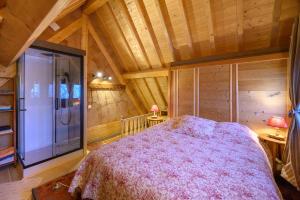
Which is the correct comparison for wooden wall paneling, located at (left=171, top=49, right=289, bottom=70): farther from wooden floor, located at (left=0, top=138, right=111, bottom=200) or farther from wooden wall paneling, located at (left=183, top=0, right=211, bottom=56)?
wooden floor, located at (left=0, top=138, right=111, bottom=200)

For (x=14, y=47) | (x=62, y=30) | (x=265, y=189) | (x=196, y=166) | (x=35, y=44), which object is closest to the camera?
(x=265, y=189)

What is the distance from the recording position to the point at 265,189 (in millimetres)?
1123

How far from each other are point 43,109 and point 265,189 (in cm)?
385

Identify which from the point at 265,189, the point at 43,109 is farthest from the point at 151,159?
the point at 43,109

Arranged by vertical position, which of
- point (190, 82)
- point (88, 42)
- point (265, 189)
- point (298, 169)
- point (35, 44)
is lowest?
point (298, 169)

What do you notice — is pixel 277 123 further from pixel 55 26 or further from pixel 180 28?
pixel 55 26

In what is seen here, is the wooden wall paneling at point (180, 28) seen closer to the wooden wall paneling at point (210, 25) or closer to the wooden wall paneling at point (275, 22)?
the wooden wall paneling at point (210, 25)

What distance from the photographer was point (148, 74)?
4.13 metres

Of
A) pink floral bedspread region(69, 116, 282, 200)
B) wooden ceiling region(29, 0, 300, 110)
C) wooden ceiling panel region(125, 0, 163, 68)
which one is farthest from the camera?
wooden ceiling panel region(125, 0, 163, 68)

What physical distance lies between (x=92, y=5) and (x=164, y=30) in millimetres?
1666

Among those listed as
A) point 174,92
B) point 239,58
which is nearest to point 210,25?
point 239,58

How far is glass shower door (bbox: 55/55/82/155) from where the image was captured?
3383 mm

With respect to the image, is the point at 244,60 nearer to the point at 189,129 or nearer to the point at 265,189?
the point at 189,129

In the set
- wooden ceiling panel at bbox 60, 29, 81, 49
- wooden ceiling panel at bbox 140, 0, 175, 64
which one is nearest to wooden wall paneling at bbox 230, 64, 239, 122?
wooden ceiling panel at bbox 140, 0, 175, 64
